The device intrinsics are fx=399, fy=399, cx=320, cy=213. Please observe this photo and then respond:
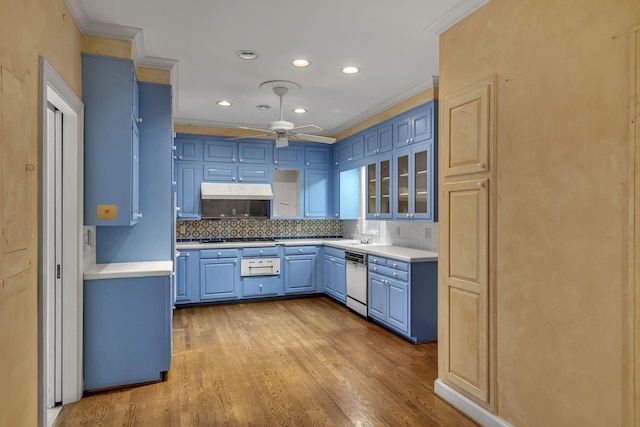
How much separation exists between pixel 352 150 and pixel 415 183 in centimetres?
169

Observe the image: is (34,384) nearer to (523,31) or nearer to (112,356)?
(112,356)

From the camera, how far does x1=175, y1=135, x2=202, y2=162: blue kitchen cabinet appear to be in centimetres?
579

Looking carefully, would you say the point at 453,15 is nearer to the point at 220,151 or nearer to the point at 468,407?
the point at 468,407

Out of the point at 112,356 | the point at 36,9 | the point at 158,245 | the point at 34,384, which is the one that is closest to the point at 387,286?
the point at 158,245

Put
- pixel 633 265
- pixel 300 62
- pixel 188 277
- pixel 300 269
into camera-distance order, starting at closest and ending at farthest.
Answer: pixel 633 265, pixel 300 62, pixel 188 277, pixel 300 269

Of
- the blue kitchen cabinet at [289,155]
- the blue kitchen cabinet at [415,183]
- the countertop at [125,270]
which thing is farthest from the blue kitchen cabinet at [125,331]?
the blue kitchen cabinet at [289,155]

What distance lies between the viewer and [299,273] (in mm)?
6086

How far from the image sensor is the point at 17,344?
5.68 ft

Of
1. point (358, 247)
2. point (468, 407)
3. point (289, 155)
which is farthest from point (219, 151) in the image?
point (468, 407)

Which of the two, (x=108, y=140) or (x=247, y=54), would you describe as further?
(x=247, y=54)

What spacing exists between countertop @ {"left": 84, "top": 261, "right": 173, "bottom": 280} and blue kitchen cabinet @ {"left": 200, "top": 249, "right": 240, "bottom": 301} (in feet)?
7.58

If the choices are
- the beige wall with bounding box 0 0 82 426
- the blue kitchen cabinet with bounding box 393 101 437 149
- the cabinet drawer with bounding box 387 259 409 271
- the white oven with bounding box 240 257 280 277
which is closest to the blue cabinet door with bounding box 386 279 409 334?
the cabinet drawer with bounding box 387 259 409 271

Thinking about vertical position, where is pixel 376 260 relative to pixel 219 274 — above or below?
above

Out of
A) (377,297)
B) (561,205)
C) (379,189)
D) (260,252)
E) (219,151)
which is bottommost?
(377,297)
